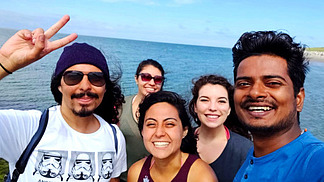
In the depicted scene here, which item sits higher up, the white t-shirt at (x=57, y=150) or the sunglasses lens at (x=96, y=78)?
the sunglasses lens at (x=96, y=78)

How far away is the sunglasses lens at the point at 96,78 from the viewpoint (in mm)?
3426

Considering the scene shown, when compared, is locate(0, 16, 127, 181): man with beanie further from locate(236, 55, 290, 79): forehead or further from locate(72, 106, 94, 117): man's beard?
locate(236, 55, 290, 79): forehead

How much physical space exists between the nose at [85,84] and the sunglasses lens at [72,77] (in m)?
0.04

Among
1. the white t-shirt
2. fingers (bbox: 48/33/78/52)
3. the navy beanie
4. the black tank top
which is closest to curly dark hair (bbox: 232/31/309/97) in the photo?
the black tank top

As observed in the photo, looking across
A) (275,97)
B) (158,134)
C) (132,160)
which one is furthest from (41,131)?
(275,97)

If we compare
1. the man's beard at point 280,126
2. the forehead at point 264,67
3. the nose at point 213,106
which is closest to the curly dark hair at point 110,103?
the nose at point 213,106

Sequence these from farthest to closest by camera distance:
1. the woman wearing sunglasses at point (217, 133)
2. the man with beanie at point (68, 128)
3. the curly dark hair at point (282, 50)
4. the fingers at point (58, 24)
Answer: the woman wearing sunglasses at point (217, 133), the fingers at point (58, 24), the man with beanie at point (68, 128), the curly dark hair at point (282, 50)

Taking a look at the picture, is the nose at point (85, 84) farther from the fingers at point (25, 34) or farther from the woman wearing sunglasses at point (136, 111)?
the woman wearing sunglasses at point (136, 111)

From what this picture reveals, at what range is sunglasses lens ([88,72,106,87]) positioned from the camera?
3.43 metres

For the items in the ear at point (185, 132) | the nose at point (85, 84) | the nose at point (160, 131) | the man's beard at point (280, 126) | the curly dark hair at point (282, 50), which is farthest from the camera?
the ear at point (185, 132)

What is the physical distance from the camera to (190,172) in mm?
3463

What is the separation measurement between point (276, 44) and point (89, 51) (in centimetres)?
220

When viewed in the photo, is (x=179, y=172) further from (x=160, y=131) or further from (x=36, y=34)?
(x=36, y=34)

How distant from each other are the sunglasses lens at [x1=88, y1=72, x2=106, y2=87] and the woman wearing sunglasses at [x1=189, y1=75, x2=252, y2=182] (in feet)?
6.12
